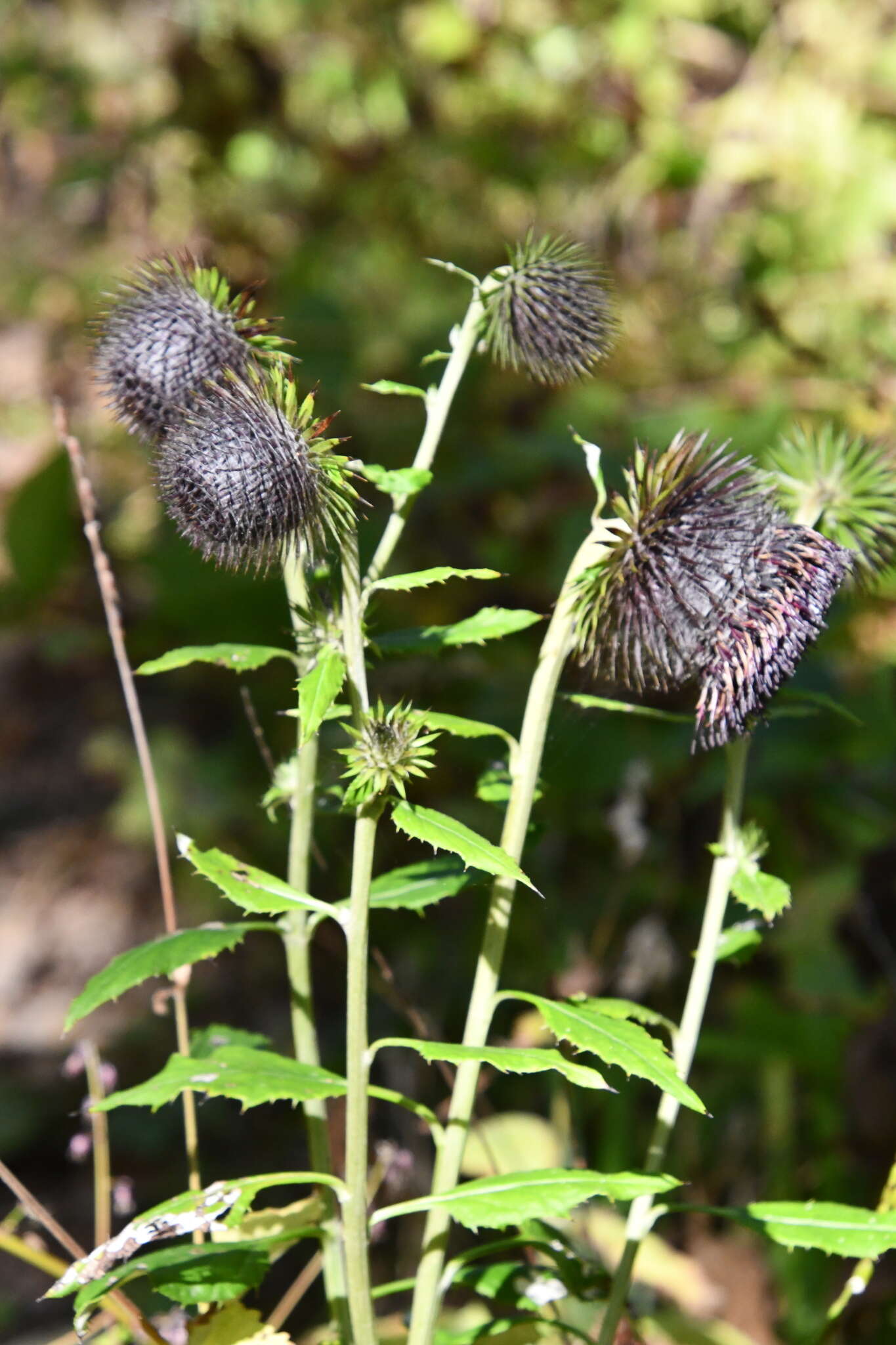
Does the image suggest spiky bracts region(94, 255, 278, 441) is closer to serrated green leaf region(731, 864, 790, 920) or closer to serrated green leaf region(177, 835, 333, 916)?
serrated green leaf region(177, 835, 333, 916)

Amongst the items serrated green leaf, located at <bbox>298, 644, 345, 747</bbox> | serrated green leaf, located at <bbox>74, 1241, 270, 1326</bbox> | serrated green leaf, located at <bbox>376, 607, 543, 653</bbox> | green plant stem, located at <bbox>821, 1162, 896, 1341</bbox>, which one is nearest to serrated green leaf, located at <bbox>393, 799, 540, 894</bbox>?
serrated green leaf, located at <bbox>298, 644, 345, 747</bbox>

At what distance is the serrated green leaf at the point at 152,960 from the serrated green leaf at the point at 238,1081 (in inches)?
4.2

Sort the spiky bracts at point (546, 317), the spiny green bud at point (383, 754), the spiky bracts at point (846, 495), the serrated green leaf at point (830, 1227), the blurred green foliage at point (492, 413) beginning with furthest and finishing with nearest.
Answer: the blurred green foliage at point (492, 413), the spiky bracts at point (846, 495), the spiky bracts at point (546, 317), the serrated green leaf at point (830, 1227), the spiny green bud at point (383, 754)

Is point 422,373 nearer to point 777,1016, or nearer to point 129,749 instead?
point 129,749

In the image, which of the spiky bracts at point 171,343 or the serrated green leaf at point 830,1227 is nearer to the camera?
the serrated green leaf at point 830,1227

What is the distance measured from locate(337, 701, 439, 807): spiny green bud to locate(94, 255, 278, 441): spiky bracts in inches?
17.9

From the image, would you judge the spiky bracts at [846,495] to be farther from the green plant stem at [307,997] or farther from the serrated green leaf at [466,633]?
the green plant stem at [307,997]

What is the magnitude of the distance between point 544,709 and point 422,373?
3.73 m

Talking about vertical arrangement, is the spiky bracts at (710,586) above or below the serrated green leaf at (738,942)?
above

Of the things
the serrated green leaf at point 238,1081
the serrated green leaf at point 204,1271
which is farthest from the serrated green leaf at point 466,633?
the serrated green leaf at point 204,1271

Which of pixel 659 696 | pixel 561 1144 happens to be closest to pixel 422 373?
pixel 659 696

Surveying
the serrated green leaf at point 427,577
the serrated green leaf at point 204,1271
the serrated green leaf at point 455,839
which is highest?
the serrated green leaf at point 427,577

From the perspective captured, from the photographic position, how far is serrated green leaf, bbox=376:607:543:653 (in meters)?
1.38

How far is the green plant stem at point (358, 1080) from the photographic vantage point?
4.04ft
